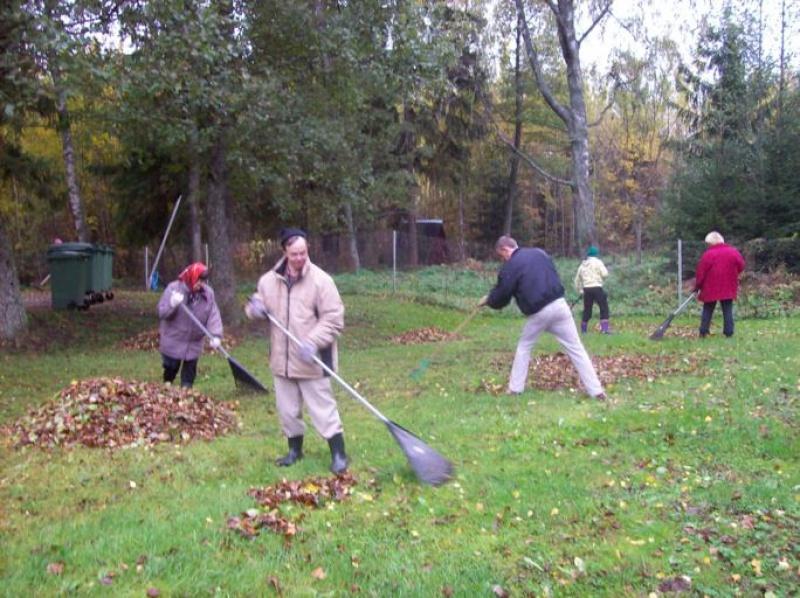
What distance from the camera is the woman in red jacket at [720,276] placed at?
13.7m

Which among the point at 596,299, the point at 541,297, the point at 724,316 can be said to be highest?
the point at 541,297

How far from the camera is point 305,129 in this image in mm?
15281

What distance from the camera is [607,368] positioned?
1120cm

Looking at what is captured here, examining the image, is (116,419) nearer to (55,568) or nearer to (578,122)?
(55,568)

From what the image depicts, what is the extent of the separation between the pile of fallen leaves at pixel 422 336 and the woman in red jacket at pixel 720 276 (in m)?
5.00

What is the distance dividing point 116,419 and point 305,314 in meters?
2.57

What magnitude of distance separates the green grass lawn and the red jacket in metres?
3.74

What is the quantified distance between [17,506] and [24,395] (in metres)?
5.49

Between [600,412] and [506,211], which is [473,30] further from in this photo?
[600,412]

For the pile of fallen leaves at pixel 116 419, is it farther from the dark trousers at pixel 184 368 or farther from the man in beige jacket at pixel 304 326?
the man in beige jacket at pixel 304 326

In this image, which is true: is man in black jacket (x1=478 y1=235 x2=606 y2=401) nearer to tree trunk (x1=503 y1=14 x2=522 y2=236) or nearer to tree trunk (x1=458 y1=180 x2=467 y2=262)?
tree trunk (x1=458 y1=180 x2=467 y2=262)

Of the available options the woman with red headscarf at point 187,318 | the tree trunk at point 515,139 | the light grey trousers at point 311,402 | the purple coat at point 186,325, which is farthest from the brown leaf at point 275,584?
the tree trunk at point 515,139

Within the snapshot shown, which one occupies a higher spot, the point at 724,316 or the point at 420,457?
the point at 724,316

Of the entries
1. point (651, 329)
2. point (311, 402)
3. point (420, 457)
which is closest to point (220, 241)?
point (651, 329)
